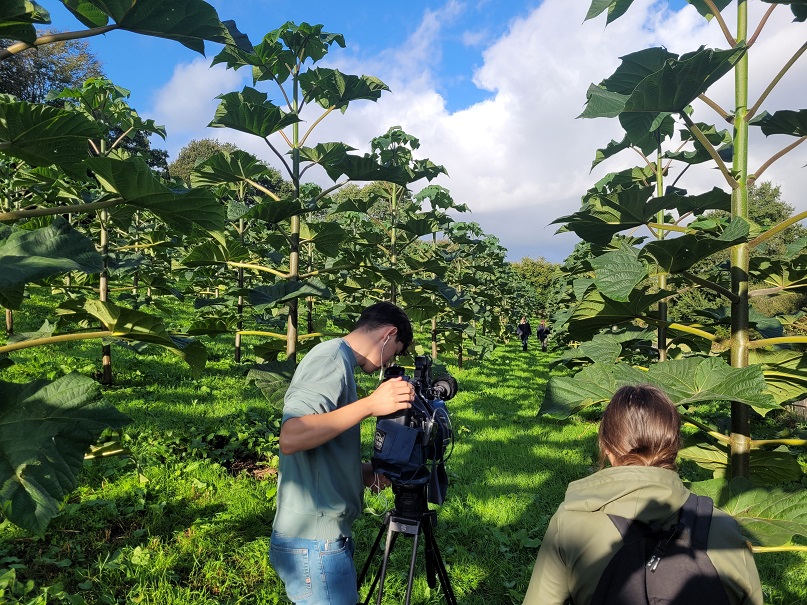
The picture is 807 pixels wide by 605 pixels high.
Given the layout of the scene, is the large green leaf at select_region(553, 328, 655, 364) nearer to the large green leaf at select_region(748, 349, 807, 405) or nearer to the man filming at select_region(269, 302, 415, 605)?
the large green leaf at select_region(748, 349, 807, 405)

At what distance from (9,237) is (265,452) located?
3.88 meters

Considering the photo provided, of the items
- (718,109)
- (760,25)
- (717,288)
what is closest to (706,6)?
(760,25)

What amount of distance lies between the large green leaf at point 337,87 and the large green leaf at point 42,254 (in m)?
2.68

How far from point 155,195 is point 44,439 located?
0.72 metres

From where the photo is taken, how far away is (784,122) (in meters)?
2.05

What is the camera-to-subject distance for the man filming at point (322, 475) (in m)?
1.66

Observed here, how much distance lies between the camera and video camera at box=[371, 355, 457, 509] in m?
1.79

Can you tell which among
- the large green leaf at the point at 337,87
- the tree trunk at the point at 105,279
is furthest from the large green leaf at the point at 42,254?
the tree trunk at the point at 105,279

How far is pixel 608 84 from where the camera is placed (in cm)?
189

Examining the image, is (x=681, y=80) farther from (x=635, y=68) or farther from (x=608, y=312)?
(x=608, y=312)

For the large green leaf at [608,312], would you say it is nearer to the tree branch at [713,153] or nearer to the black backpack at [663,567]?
the tree branch at [713,153]

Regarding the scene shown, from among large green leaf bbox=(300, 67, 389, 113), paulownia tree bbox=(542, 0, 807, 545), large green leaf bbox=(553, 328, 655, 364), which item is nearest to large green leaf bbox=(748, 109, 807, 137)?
paulownia tree bbox=(542, 0, 807, 545)

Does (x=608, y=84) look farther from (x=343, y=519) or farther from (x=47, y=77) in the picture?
(x=47, y=77)

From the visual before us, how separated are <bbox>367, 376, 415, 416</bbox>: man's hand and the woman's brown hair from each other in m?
0.64
